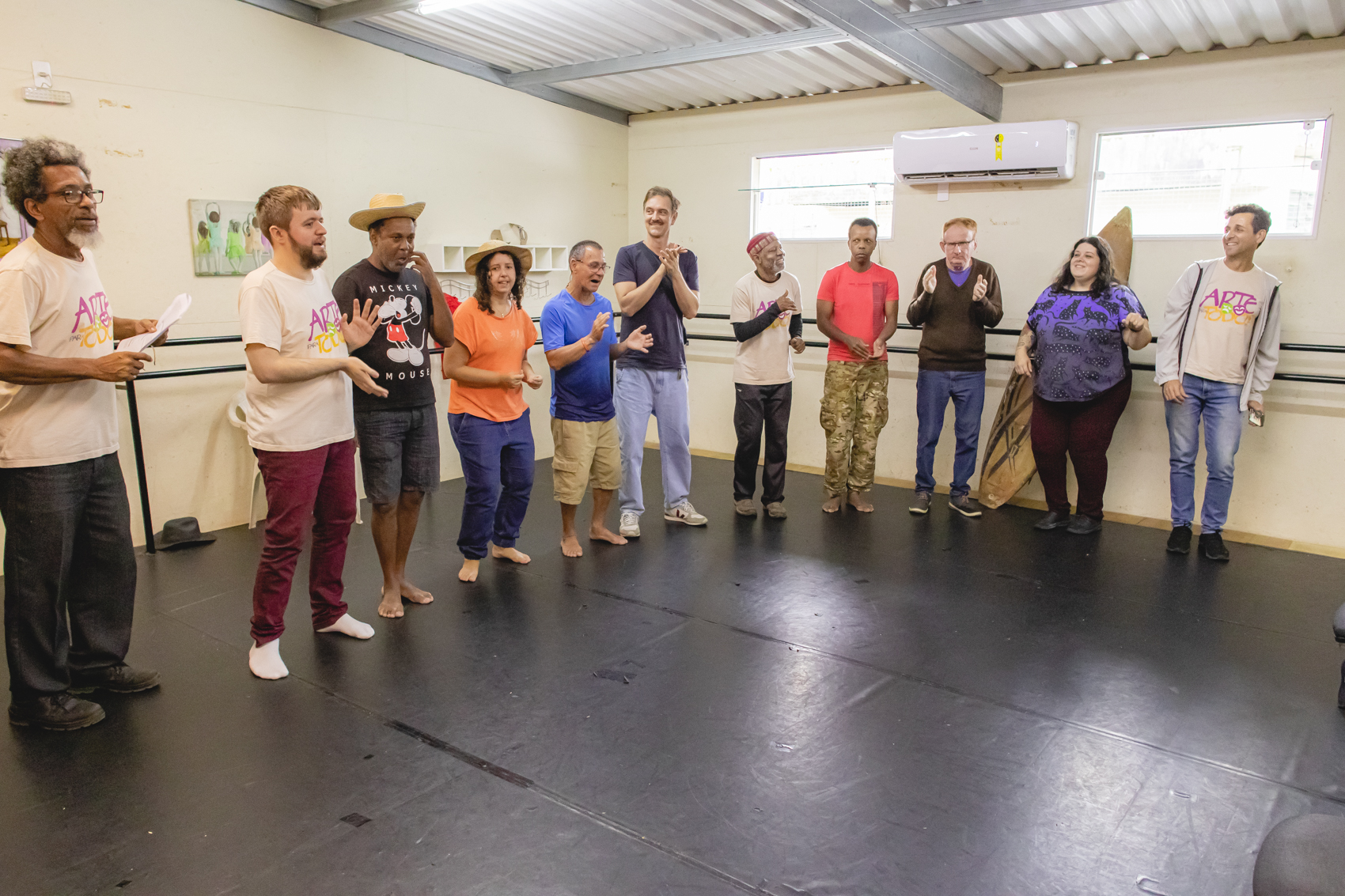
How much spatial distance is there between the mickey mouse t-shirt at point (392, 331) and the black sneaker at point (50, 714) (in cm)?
124

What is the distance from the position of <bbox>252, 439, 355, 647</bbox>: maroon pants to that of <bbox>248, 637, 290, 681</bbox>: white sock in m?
0.03

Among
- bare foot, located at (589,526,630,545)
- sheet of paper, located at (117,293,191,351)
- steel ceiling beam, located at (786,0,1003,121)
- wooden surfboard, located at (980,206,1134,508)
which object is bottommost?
bare foot, located at (589,526,630,545)

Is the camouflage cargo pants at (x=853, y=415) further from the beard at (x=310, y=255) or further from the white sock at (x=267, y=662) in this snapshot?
the white sock at (x=267, y=662)

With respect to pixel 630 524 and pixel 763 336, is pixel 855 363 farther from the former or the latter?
pixel 630 524

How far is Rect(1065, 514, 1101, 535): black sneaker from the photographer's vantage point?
4.68 metres

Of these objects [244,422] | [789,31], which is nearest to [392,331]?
[244,422]

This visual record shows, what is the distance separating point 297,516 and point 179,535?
1859 millimetres

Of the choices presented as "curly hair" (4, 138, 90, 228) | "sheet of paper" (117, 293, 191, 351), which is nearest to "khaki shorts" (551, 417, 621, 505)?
"sheet of paper" (117, 293, 191, 351)

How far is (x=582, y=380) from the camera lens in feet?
13.0

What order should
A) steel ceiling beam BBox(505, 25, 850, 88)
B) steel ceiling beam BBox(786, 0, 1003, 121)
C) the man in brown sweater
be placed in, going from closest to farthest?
steel ceiling beam BBox(786, 0, 1003, 121), steel ceiling beam BBox(505, 25, 850, 88), the man in brown sweater

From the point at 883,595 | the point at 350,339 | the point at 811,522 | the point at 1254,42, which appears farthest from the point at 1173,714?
the point at 1254,42

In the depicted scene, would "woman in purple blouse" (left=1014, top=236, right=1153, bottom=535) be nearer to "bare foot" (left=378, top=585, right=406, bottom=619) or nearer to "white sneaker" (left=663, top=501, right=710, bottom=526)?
"white sneaker" (left=663, top=501, right=710, bottom=526)

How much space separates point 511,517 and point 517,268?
1098 millimetres

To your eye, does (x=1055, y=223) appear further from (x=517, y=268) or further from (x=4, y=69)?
(x=4, y=69)
